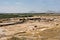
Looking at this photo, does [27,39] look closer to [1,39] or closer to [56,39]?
[56,39]

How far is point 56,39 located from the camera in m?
14.1

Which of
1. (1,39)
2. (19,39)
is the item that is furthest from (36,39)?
(1,39)

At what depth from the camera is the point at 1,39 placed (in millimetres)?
18516

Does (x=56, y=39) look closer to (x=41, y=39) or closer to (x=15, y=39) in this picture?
(x=41, y=39)

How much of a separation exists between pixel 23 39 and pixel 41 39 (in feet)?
5.05

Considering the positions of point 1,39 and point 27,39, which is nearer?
point 27,39

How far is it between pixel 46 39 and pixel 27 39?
1.63m

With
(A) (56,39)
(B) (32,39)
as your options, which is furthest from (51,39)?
(B) (32,39)

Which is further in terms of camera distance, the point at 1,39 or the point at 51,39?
the point at 1,39

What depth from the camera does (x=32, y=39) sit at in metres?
14.5

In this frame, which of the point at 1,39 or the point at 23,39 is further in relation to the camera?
the point at 1,39

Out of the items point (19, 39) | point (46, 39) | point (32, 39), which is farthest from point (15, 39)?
point (46, 39)

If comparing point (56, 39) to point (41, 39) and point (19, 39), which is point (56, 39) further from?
point (19, 39)

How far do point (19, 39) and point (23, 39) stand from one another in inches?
14.4
